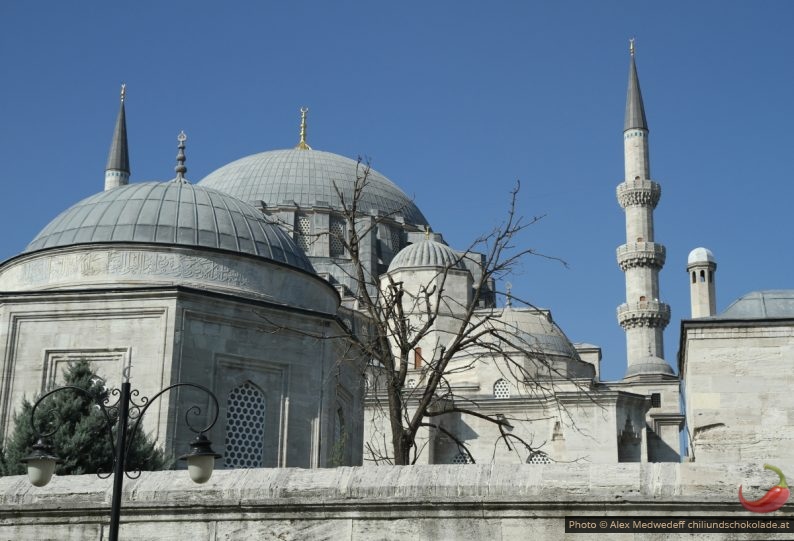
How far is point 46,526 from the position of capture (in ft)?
24.2

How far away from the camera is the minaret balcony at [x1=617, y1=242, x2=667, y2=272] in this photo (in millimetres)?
38656

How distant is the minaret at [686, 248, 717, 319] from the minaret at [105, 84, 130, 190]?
19.7 metres

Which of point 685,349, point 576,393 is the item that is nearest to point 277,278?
point 685,349

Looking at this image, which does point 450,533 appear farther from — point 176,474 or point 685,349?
point 685,349

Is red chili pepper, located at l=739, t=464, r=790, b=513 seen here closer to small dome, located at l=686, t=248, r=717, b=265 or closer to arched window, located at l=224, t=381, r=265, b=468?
arched window, located at l=224, t=381, r=265, b=468

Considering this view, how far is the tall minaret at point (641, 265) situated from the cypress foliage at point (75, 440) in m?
26.3

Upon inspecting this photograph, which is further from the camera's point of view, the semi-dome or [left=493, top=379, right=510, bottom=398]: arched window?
the semi-dome

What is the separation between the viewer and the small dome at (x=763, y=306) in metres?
14.1

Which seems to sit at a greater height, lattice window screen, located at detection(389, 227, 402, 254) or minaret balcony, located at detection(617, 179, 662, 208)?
minaret balcony, located at detection(617, 179, 662, 208)

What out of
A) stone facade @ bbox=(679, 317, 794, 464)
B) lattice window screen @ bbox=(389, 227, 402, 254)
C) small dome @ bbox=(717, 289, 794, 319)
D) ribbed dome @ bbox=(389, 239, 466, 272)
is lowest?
stone facade @ bbox=(679, 317, 794, 464)

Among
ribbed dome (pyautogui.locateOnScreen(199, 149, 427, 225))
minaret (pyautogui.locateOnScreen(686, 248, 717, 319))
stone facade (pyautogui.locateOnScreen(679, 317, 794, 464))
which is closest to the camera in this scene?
stone facade (pyautogui.locateOnScreen(679, 317, 794, 464))

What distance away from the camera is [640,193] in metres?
39.2

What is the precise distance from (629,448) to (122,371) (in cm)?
1746

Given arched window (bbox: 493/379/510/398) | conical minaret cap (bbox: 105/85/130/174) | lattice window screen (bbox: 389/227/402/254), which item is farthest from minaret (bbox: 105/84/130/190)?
arched window (bbox: 493/379/510/398)
